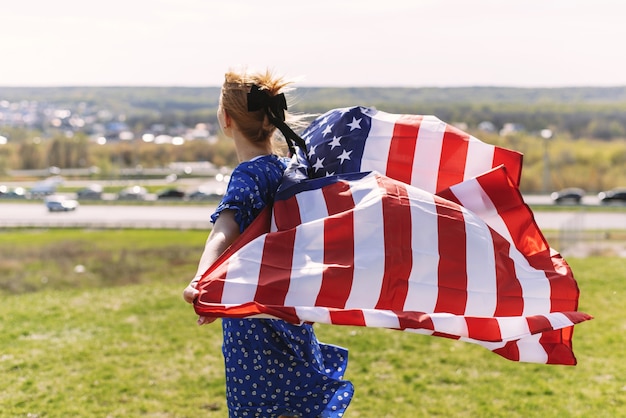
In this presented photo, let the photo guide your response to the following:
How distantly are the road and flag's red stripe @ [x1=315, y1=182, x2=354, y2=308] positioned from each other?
2738 cm

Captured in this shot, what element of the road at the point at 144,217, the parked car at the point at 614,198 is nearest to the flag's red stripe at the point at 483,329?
the road at the point at 144,217

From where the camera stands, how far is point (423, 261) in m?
3.37

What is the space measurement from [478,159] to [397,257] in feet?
2.91

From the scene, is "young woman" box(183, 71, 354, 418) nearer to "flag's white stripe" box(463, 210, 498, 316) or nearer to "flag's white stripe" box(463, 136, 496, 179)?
"flag's white stripe" box(463, 210, 498, 316)

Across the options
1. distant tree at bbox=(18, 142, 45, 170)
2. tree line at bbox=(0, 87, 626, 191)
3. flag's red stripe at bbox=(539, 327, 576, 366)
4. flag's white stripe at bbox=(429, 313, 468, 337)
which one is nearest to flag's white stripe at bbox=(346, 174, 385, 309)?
flag's white stripe at bbox=(429, 313, 468, 337)

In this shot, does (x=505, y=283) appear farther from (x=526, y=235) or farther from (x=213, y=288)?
(x=213, y=288)

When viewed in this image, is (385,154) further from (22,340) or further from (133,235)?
(133,235)

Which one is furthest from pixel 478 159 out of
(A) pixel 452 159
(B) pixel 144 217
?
(B) pixel 144 217

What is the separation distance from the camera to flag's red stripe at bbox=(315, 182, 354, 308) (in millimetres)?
3205

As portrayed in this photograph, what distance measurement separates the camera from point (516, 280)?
11.6 ft

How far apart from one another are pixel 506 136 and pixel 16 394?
10675 centimetres

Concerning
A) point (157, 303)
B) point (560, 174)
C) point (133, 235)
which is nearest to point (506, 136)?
point (560, 174)

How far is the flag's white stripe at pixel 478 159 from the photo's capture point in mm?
3898

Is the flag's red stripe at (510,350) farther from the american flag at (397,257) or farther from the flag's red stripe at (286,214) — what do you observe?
the flag's red stripe at (286,214)
